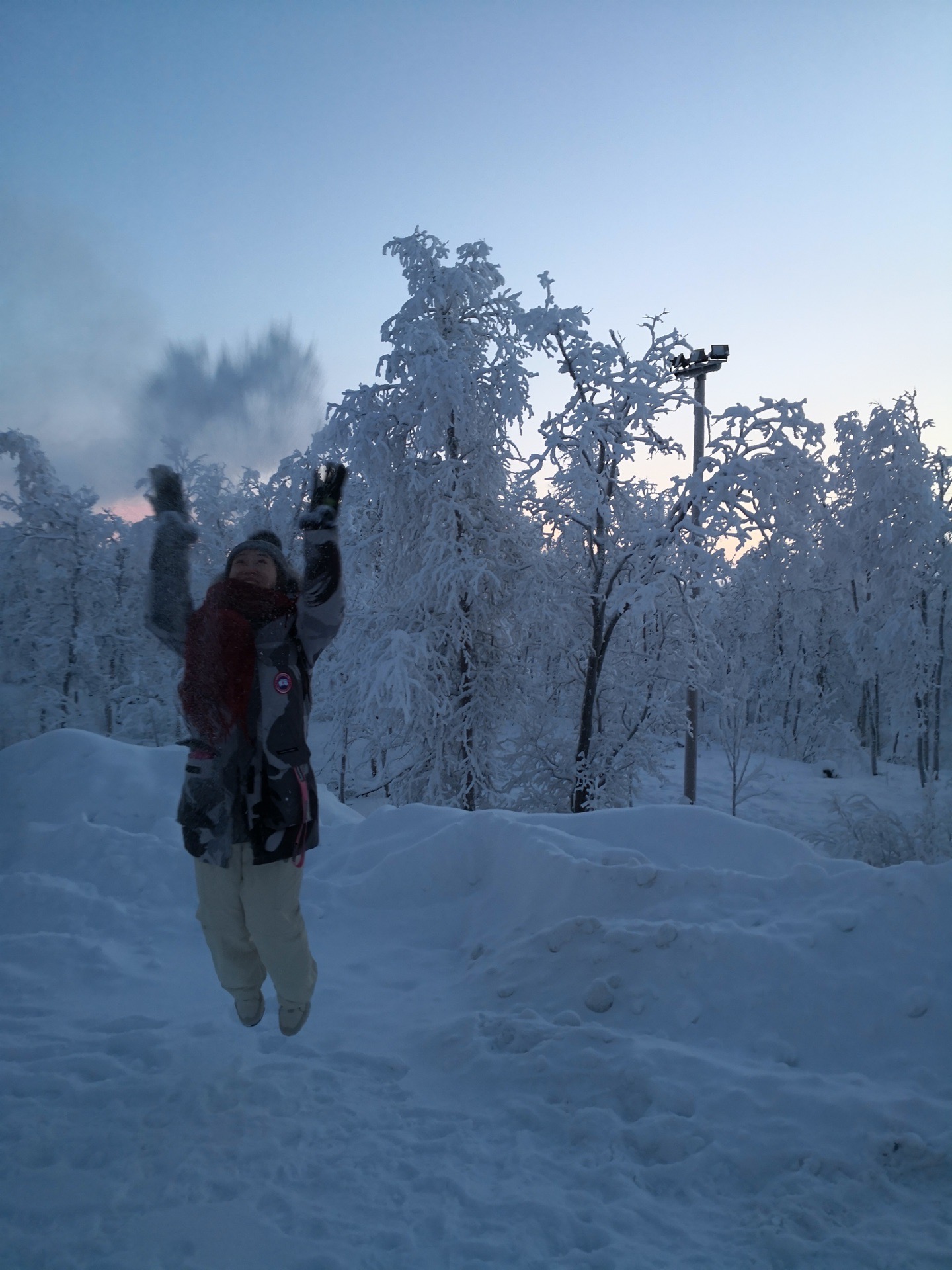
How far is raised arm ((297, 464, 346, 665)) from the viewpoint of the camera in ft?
9.09

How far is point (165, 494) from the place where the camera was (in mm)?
2789

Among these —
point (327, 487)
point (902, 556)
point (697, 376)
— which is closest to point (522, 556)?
point (697, 376)

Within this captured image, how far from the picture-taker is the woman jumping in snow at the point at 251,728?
8.38ft

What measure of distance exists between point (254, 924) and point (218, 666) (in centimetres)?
101

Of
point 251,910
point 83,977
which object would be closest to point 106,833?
point 83,977

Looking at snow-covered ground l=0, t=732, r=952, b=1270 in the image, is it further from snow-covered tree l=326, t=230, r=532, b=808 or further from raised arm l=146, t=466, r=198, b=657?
snow-covered tree l=326, t=230, r=532, b=808

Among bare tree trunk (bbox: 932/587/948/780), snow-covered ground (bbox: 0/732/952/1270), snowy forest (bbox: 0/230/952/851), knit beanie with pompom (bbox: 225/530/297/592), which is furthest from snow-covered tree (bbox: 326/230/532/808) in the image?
bare tree trunk (bbox: 932/587/948/780)

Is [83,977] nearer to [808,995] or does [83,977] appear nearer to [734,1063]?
[734,1063]

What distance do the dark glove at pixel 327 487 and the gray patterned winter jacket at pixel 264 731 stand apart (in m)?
0.08

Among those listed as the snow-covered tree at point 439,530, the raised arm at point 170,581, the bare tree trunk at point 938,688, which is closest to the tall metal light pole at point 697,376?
the snow-covered tree at point 439,530

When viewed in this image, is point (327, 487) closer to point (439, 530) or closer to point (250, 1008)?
point (250, 1008)

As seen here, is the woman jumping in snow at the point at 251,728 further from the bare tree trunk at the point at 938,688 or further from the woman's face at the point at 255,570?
the bare tree trunk at the point at 938,688

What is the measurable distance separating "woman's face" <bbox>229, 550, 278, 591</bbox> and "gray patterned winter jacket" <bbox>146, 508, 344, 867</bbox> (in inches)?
5.3

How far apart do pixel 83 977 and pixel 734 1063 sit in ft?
10.8
